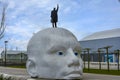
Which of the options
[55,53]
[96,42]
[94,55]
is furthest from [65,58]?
[96,42]

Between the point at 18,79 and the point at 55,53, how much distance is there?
289cm

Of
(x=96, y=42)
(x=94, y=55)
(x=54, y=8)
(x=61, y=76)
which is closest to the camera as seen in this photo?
(x=61, y=76)

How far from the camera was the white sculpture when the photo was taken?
45.4 feet

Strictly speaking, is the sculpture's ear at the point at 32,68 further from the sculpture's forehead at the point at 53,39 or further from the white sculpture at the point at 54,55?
the sculpture's forehead at the point at 53,39

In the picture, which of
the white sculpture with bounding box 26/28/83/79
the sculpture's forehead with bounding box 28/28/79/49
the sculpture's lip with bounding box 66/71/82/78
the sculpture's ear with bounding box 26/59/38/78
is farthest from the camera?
the sculpture's ear with bounding box 26/59/38/78

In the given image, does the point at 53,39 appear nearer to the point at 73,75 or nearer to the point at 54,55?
the point at 54,55

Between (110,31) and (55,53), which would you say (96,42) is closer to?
(110,31)

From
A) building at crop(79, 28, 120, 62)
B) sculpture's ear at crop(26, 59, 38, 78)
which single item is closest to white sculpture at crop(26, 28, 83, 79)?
sculpture's ear at crop(26, 59, 38, 78)

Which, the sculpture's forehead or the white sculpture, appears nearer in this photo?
the white sculpture

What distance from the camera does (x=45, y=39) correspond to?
573 inches

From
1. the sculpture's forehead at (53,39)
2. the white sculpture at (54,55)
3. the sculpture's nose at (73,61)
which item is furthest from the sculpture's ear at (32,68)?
the sculpture's nose at (73,61)

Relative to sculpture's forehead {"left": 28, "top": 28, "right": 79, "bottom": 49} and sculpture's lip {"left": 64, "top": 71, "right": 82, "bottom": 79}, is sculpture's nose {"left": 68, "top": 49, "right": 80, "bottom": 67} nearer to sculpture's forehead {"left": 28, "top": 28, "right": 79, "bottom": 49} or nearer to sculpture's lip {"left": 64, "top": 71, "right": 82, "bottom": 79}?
sculpture's lip {"left": 64, "top": 71, "right": 82, "bottom": 79}

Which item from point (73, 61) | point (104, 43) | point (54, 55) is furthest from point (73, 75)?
point (104, 43)

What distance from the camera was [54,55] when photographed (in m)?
14.1
